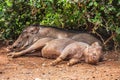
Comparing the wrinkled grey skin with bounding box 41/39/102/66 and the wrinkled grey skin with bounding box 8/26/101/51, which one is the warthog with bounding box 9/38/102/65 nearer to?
the wrinkled grey skin with bounding box 41/39/102/66

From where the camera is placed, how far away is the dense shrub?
22.7 ft

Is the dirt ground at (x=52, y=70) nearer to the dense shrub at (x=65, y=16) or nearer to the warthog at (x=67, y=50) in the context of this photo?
the warthog at (x=67, y=50)

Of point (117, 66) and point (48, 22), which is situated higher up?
point (48, 22)

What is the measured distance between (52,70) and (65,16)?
1968 millimetres

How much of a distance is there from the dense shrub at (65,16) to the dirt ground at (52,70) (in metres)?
0.74

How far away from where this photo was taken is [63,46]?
675 cm

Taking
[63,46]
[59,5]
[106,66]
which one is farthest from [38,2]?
[106,66]

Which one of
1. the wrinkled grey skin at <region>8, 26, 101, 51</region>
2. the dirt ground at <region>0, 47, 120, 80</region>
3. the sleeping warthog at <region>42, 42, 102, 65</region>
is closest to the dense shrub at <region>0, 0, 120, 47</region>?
the wrinkled grey skin at <region>8, 26, 101, 51</region>

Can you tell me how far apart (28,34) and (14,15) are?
84 centimetres

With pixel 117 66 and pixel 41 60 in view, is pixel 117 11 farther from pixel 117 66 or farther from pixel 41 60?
pixel 41 60

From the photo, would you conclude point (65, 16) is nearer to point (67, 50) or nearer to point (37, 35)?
point (37, 35)

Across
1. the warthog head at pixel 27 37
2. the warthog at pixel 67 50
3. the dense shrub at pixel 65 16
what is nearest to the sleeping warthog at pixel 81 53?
the warthog at pixel 67 50

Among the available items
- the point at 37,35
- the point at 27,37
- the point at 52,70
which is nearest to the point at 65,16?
the point at 37,35

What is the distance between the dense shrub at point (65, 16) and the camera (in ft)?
22.7
